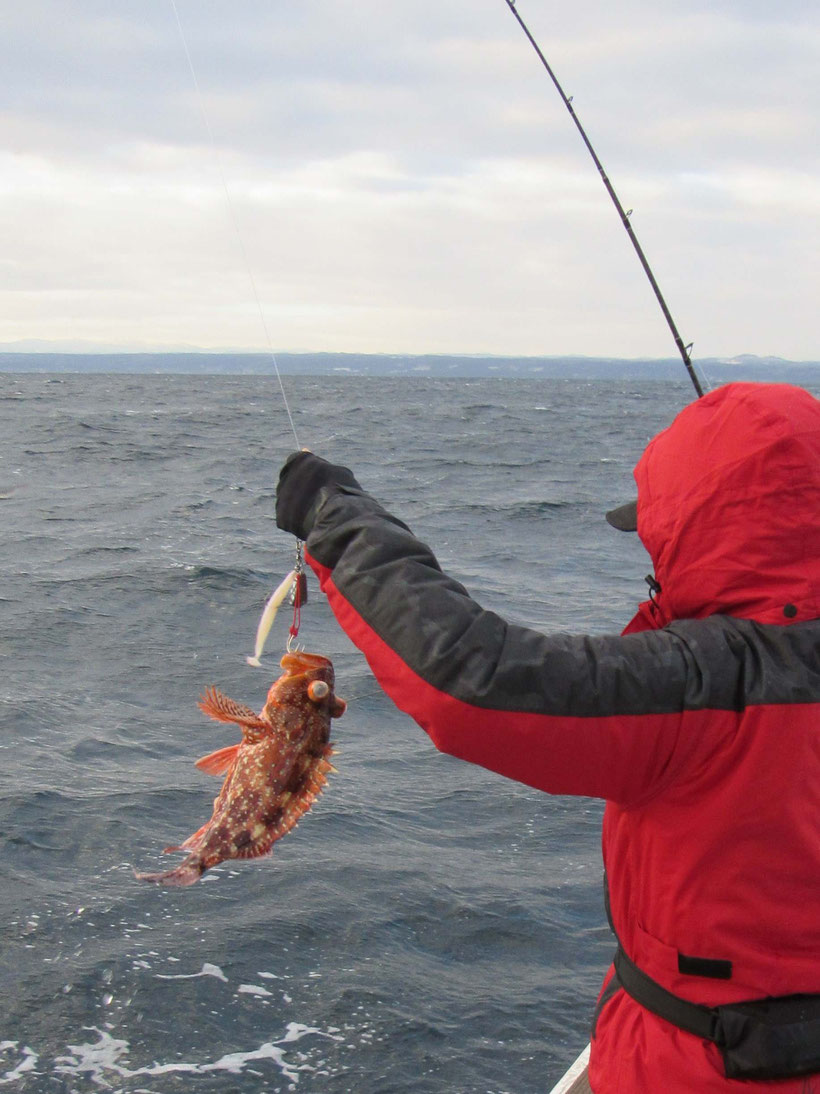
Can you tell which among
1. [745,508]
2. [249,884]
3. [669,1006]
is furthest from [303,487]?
[249,884]

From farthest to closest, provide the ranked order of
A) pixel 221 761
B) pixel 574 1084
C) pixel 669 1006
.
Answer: pixel 574 1084
pixel 221 761
pixel 669 1006

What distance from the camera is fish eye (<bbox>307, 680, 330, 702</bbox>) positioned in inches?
133

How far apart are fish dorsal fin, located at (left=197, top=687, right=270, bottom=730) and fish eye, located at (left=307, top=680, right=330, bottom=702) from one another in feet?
0.78

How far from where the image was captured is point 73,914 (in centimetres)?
656

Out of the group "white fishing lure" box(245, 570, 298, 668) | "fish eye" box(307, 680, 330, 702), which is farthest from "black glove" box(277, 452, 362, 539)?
"fish eye" box(307, 680, 330, 702)

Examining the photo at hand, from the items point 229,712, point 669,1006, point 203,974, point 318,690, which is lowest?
point 203,974

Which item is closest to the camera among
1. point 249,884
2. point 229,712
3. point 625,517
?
point 625,517

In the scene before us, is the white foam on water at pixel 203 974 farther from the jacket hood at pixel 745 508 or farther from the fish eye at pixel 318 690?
the jacket hood at pixel 745 508

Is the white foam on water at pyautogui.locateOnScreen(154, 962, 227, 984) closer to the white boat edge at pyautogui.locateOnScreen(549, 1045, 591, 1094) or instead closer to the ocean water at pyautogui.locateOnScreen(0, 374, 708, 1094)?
the ocean water at pyautogui.locateOnScreen(0, 374, 708, 1094)

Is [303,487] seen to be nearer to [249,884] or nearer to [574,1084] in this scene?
[574,1084]

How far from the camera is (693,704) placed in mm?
2061

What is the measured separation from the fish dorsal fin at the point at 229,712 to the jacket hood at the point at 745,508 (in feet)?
5.87

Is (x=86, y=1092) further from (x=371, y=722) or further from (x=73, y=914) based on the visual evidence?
(x=371, y=722)

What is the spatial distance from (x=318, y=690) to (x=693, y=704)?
5.29 ft
